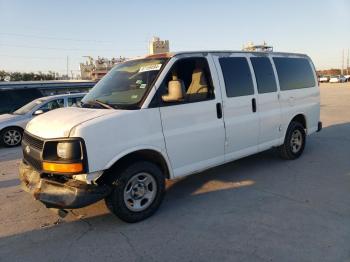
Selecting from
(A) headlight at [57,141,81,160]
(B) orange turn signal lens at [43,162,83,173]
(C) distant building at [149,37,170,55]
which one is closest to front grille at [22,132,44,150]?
(B) orange turn signal lens at [43,162,83,173]

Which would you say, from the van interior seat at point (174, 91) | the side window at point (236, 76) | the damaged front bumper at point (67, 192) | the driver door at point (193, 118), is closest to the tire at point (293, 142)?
the side window at point (236, 76)

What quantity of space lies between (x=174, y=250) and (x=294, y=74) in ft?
15.9

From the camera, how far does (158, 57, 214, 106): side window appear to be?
4688mm

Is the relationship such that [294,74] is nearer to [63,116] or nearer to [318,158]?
[318,158]

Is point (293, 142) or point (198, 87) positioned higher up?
point (198, 87)

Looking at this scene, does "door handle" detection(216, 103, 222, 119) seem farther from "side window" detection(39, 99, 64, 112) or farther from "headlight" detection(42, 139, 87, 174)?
"side window" detection(39, 99, 64, 112)

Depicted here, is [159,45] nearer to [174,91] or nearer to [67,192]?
[174,91]

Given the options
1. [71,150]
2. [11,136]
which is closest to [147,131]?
[71,150]

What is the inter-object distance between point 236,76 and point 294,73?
2099 mm

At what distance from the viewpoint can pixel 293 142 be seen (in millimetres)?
7375

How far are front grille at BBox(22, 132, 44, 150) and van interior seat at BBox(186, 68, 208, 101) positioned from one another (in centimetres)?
202

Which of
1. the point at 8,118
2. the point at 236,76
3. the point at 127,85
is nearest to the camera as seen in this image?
the point at 127,85

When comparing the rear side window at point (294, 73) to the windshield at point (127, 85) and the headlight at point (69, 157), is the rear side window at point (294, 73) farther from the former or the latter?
the headlight at point (69, 157)

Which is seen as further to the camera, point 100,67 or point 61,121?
point 100,67
